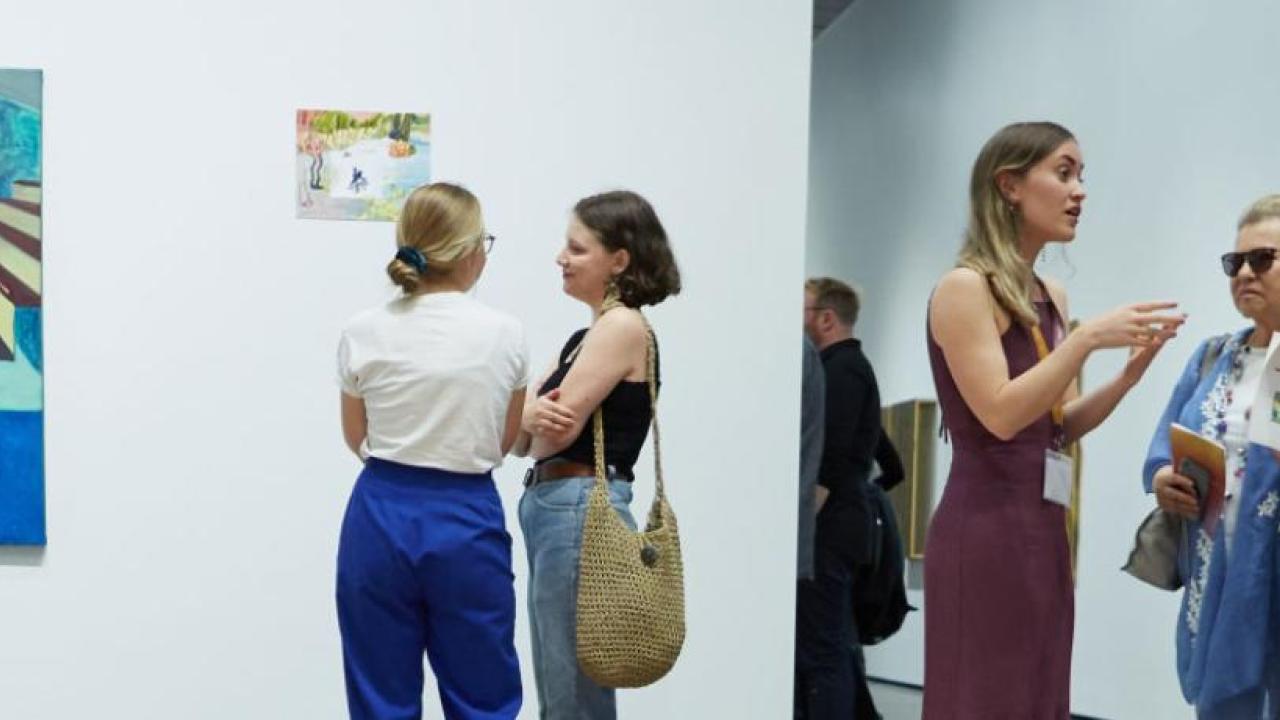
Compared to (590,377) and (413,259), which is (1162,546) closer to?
(590,377)

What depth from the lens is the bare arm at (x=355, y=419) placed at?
9.89ft

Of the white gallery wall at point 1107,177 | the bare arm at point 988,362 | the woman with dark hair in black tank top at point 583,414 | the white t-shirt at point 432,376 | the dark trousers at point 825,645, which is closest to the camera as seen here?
the bare arm at point 988,362

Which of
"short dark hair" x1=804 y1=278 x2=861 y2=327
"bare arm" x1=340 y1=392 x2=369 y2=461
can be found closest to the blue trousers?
"bare arm" x1=340 y1=392 x2=369 y2=461

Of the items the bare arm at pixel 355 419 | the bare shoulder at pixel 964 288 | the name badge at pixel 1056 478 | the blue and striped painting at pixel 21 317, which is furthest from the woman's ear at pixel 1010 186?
the blue and striped painting at pixel 21 317

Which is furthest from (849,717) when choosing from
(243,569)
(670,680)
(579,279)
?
(579,279)

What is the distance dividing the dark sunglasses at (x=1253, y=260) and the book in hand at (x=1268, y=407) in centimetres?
22

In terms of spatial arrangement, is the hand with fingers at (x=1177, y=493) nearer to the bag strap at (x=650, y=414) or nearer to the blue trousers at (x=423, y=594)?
the bag strap at (x=650, y=414)

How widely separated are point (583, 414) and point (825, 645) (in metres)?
2.29

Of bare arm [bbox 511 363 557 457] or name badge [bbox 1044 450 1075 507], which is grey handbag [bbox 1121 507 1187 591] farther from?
bare arm [bbox 511 363 557 457]

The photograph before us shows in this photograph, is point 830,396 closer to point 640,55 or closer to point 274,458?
point 640,55

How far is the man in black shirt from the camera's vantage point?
504 centimetres

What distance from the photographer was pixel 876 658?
8.05m

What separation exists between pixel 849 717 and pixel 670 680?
3.22ft

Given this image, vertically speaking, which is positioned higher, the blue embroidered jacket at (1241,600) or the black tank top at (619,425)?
the black tank top at (619,425)
